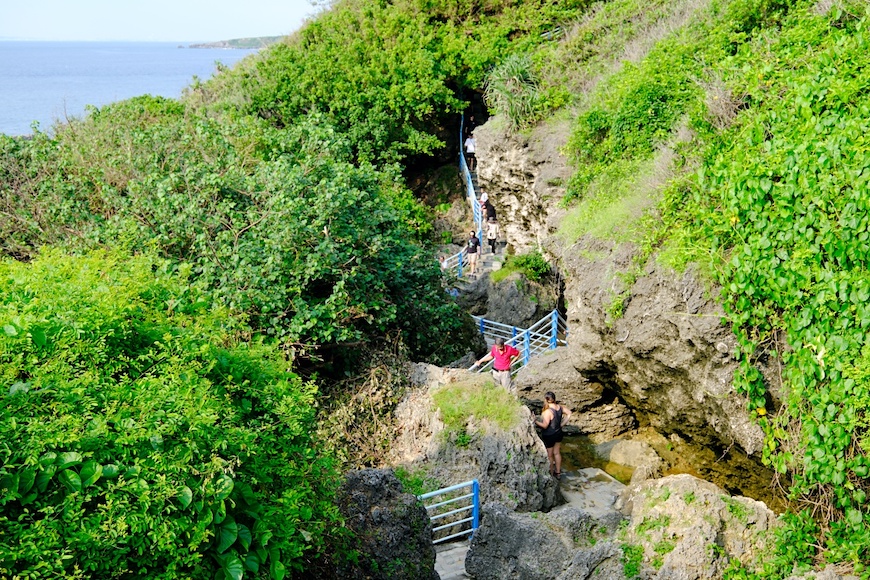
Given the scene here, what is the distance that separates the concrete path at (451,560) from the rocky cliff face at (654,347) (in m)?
3.85

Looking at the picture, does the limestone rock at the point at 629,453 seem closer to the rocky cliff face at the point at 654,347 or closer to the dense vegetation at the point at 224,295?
the rocky cliff face at the point at 654,347

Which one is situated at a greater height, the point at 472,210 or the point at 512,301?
the point at 472,210

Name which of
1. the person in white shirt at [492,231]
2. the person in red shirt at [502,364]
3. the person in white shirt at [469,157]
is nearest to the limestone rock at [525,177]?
the person in white shirt at [492,231]

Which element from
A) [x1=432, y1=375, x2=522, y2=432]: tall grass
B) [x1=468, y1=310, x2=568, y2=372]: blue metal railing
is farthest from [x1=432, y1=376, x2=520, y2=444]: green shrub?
[x1=468, y1=310, x2=568, y2=372]: blue metal railing

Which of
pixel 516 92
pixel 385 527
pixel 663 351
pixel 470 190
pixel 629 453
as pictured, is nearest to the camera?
pixel 385 527

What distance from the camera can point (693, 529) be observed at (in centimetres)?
841

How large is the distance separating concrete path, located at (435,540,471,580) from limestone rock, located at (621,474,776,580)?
229cm

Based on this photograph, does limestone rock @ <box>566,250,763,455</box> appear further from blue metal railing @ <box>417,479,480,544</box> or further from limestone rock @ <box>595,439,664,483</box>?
blue metal railing @ <box>417,479,480,544</box>

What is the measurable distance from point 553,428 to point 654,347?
84.4 inches

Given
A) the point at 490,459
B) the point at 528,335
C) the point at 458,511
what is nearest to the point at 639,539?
the point at 458,511

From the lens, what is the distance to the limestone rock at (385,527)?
312 inches

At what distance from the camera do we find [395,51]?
25281 millimetres

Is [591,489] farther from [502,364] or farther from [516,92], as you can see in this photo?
[516,92]

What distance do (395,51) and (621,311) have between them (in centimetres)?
1602
